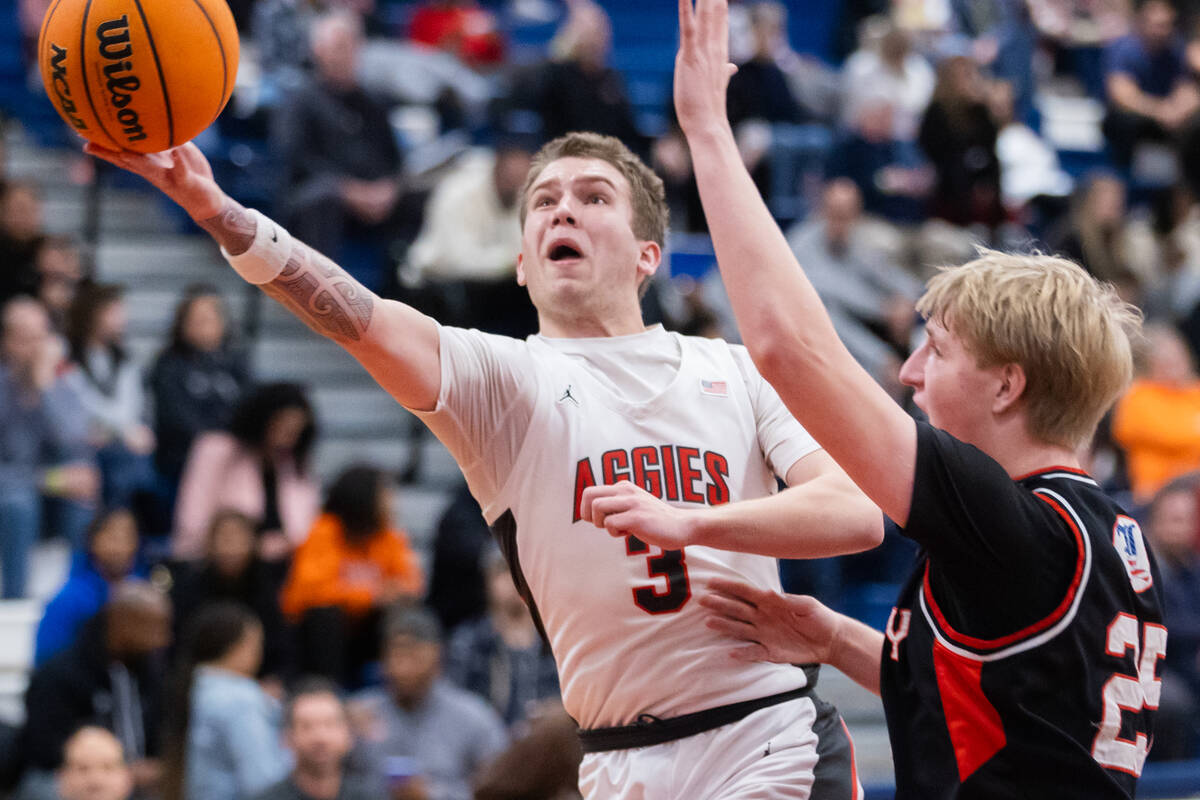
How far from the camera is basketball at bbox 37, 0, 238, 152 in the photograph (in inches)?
132

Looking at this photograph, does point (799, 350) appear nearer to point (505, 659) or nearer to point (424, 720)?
point (424, 720)

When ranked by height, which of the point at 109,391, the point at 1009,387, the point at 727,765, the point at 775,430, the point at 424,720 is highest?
the point at 1009,387

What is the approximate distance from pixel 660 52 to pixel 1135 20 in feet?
16.6

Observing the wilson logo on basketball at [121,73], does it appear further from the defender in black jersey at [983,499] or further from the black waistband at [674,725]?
the black waistband at [674,725]

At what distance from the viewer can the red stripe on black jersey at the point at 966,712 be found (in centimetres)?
276

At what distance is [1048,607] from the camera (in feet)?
8.81

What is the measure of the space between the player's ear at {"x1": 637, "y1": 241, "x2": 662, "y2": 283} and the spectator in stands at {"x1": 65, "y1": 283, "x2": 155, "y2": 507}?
5.57 meters

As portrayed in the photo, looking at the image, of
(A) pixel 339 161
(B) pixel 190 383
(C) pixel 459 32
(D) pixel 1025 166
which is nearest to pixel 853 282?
(A) pixel 339 161

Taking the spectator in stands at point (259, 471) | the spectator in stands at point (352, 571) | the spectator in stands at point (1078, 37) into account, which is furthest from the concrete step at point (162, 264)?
the spectator in stands at point (1078, 37)

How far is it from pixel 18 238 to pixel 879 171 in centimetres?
694

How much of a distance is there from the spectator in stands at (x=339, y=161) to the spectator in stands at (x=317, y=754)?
14.1 ft

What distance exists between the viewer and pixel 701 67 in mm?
2732

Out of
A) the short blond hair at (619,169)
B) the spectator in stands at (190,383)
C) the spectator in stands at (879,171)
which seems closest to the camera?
the short blond hair at (619,169)

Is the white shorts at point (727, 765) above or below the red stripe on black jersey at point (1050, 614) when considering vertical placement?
below
